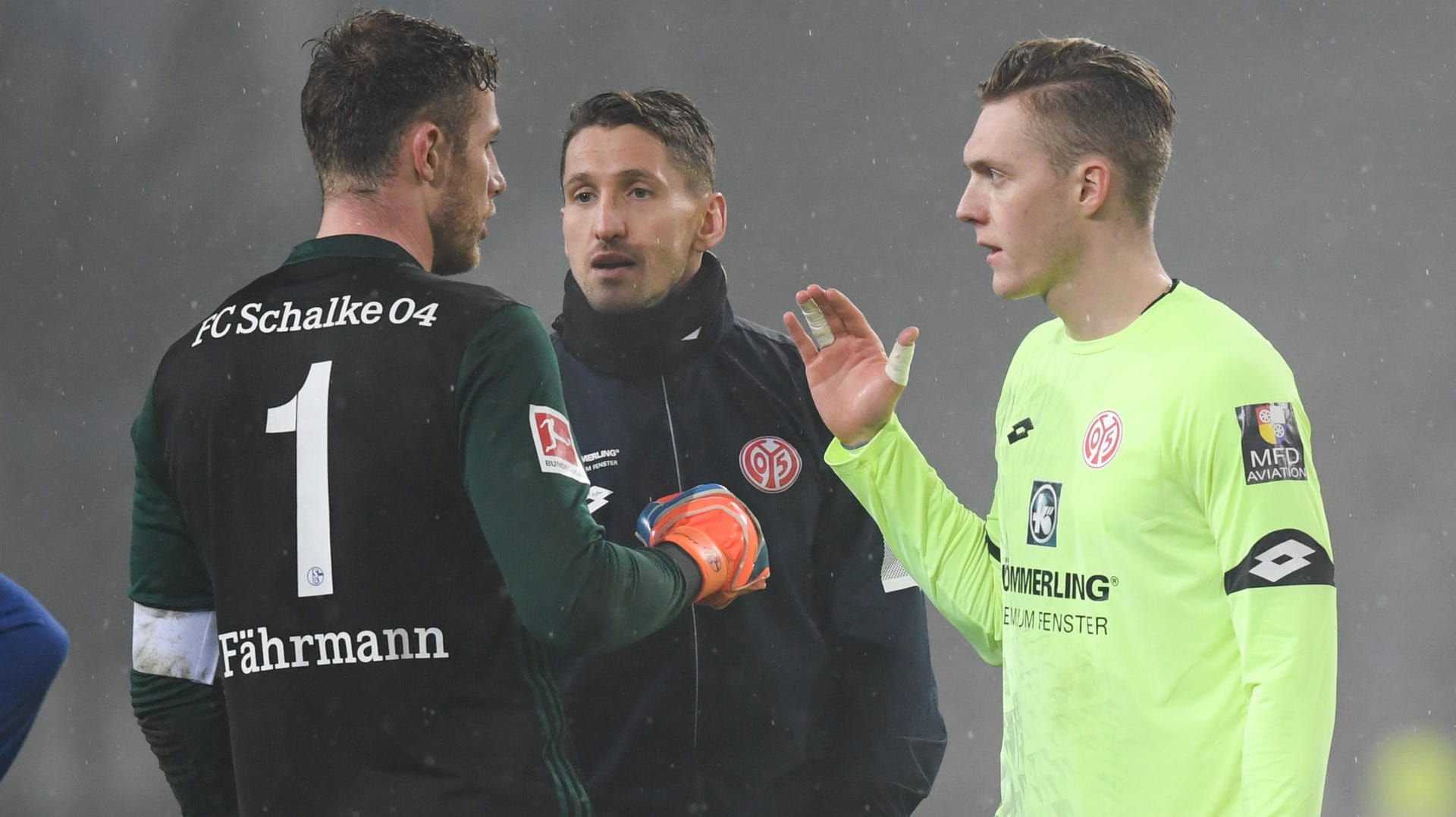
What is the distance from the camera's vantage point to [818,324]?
237 centimetres

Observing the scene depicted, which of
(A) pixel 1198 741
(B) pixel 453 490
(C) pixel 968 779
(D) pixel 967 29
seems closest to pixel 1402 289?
(D) pixel 967 29

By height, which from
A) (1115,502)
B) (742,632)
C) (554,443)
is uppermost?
(554,443)

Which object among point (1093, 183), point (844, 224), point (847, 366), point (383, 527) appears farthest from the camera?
point (844, 224)

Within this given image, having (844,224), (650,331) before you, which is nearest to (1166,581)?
(650,331)

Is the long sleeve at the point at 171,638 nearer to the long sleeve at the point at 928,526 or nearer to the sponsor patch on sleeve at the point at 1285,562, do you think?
the long sleeve at the point at 928,526

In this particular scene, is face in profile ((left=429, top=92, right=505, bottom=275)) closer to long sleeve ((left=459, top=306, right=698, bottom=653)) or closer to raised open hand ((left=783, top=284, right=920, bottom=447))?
long sleeve ((left=459, top=306, right=698, bottom=653))

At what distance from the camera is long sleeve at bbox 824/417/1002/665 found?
226cm

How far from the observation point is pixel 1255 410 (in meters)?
1.79

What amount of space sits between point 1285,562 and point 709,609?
1.14 metres

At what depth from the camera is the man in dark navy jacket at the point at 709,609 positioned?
102 inches

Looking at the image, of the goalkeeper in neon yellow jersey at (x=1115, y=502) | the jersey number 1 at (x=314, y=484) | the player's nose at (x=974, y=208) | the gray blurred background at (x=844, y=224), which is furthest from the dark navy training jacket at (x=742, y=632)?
the gray blurred background at (x=844, y=224)

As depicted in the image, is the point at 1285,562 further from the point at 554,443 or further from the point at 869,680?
the point at 869,680

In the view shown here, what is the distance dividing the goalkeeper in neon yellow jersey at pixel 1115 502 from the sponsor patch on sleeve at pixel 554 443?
605mm

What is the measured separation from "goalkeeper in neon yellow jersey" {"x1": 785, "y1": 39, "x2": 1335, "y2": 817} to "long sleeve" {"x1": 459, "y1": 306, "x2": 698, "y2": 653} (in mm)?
614
